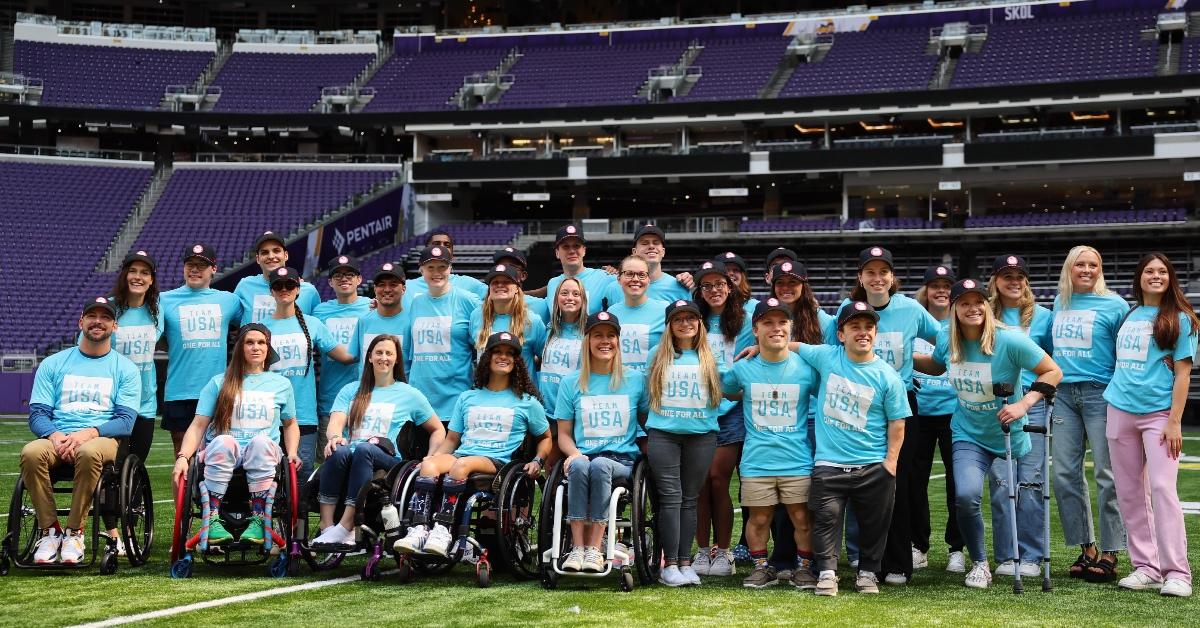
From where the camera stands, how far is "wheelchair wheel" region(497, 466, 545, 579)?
22.2 feet

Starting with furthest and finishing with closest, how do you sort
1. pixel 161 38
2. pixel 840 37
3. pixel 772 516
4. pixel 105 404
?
pixel 161 38
pixel 840 37
pixel 105 404
pixel 772 516

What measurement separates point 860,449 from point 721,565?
129 cm

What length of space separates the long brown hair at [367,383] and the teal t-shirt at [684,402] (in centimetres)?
178

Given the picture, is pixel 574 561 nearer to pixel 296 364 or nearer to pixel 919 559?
pixel 919 559

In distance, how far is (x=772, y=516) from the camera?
23.1 ft

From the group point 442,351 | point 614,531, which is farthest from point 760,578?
point 442,351

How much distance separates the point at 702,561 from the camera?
7.45 m

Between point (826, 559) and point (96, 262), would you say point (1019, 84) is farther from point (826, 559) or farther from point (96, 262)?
point (826, 559)

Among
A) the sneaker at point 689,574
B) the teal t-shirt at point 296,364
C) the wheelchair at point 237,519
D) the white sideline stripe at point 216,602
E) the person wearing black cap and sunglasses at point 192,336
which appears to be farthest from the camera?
the person wearing black cap and sunglasses at point 192,336

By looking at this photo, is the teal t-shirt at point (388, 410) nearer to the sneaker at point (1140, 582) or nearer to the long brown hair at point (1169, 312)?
the sneaker at point (1140, 582)

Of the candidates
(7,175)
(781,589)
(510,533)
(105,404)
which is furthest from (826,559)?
(7,175)

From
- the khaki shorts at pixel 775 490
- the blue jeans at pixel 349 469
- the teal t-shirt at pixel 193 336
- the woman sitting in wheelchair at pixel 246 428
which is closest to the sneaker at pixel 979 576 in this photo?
the khaki shorts at pixel 775 490

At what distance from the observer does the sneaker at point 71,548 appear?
7055 millimetres

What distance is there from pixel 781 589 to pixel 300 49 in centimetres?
4403
